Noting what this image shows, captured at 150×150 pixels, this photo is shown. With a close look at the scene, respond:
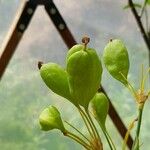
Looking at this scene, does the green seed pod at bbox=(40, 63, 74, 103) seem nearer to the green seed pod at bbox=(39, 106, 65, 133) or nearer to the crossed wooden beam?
the green seed pod at bbox=(39, 106, 65, 133)

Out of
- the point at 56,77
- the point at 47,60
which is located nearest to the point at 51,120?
the point at 56,77

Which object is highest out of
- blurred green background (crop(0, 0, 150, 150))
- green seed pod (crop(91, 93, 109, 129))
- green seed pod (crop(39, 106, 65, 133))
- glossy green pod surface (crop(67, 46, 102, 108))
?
blurred green background (crop(0, 0, 150, 150))

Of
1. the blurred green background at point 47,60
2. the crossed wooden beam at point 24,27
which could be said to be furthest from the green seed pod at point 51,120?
the blurred green background at point 47,60

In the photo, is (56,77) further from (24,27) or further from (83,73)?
(24,27)

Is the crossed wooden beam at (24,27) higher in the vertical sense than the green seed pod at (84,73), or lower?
higher

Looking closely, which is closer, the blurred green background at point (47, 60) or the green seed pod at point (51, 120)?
the green seed pod at point (51, 120)

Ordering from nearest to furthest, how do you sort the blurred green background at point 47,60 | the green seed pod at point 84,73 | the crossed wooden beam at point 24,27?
the green seed pod at point 84,73
the crossed wooden beam at point 24,27
the blurred green background at point 47,60

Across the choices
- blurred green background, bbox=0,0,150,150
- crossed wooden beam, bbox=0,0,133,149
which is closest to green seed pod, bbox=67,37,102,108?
crossed wooden beam, bbox=0,0,133,149

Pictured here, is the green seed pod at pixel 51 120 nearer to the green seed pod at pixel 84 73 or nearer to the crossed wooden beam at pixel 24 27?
the green seed pod at pixel 84 73
